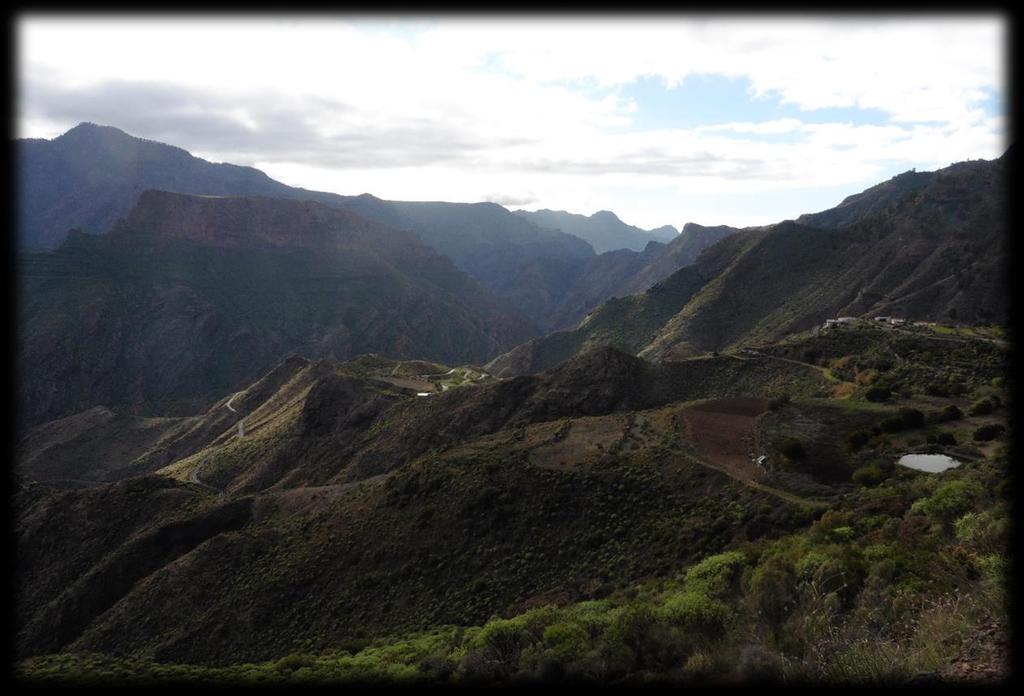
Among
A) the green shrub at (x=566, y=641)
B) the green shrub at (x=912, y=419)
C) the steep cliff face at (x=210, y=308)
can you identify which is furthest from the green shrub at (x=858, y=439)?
the steep cliff face at (x=210, y=308)

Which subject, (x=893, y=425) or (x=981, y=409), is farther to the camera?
(x=981, y=409)

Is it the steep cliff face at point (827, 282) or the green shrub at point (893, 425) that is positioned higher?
the steep cliff face at point (827, 282)

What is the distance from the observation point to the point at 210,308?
133 metres

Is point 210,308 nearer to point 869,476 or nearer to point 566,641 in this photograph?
point 869,476

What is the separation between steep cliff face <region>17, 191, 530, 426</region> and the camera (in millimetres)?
114438

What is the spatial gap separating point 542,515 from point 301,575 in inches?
370

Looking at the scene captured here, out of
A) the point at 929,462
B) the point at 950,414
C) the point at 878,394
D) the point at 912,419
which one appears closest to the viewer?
the point at 929,462

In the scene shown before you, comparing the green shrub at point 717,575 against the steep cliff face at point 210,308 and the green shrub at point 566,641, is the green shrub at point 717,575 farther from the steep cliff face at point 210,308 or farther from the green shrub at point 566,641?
the steep cliff face at point 210,308

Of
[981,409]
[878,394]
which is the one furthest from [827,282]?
[981,409]

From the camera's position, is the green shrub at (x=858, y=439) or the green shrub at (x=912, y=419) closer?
the green shrub at (x=858, y=439)

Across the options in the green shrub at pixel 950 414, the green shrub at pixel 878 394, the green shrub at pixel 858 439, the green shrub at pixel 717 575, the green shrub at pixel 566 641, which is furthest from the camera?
the green shrub at pixel 878 394

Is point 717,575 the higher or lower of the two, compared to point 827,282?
lower

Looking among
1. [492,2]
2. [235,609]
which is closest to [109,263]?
[235,609]

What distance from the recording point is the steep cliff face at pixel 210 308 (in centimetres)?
11444
